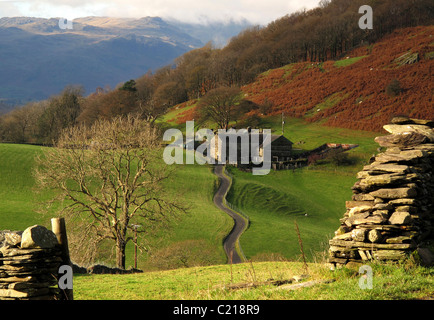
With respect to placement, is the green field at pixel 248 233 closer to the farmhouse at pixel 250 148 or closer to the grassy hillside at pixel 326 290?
the grassy hillside at pixel 326 290

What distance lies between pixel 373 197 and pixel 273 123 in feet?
334

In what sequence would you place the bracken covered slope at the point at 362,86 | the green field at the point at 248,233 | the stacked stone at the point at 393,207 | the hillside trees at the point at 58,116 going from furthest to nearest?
the hillside trees at the point at 58,116, the bracken covered slope at the point at 362,86, the stacked stone at the point at 393,207, the green field at the point at 248,233

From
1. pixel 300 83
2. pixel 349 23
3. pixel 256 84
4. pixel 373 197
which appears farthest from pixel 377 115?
pixel 373 197

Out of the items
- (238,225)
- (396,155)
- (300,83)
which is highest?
(300,83)

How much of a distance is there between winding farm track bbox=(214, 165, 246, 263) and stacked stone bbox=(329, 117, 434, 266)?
15.9 metres

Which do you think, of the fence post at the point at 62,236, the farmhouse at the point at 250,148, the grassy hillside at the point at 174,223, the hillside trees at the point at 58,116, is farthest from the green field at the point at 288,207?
the hillside trees at the point at 58,116

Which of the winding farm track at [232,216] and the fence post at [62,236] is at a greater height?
the fence post at [62,236]

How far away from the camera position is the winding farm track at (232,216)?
45513 mm

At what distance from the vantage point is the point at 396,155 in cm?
1652

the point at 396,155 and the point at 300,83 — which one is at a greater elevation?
the point at 300,83

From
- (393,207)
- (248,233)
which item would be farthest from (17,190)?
(393,207)

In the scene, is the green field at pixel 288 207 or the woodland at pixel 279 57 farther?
the woodland at pixel 279 57

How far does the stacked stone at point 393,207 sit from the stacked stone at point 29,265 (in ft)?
29.6
